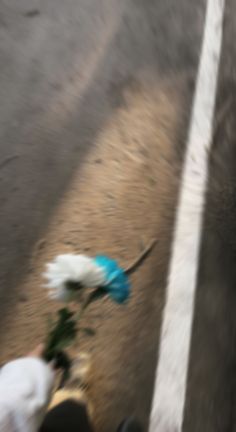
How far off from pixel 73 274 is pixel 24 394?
1.00ft

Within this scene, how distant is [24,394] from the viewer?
126 centimetres

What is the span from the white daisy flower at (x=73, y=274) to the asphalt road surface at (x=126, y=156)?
74 cm

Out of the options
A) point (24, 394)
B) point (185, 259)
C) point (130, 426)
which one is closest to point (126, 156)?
point (185, 259)

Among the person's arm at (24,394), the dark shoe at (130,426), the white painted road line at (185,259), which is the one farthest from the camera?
the white painted road line at (185,259)

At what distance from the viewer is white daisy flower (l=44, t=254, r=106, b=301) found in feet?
4.18

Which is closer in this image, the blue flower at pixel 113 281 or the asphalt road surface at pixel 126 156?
the blue flower at pixel 113 281

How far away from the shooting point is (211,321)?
2021mm

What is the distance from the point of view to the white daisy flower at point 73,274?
1273mm

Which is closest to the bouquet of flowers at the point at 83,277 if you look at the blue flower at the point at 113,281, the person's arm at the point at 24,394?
the blue flower at the point at 113,281

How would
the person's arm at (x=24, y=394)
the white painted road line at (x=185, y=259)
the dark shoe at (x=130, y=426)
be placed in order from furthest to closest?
1. the white painted road line at (x=185, y=259)
2. the dark shoe at (x=130, y=426)
3. the person's arm at (x=24, y=394)

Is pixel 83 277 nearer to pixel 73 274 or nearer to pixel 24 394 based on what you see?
pixel 73 274

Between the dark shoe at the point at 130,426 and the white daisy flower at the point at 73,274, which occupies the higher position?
Answer: the white daisy flower at the point at 73,274

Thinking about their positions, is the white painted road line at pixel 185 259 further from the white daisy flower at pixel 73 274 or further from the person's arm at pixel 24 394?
the white daisy flower at pixel 73 274

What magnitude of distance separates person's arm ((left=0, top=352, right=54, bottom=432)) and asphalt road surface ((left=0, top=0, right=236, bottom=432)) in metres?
0.59
